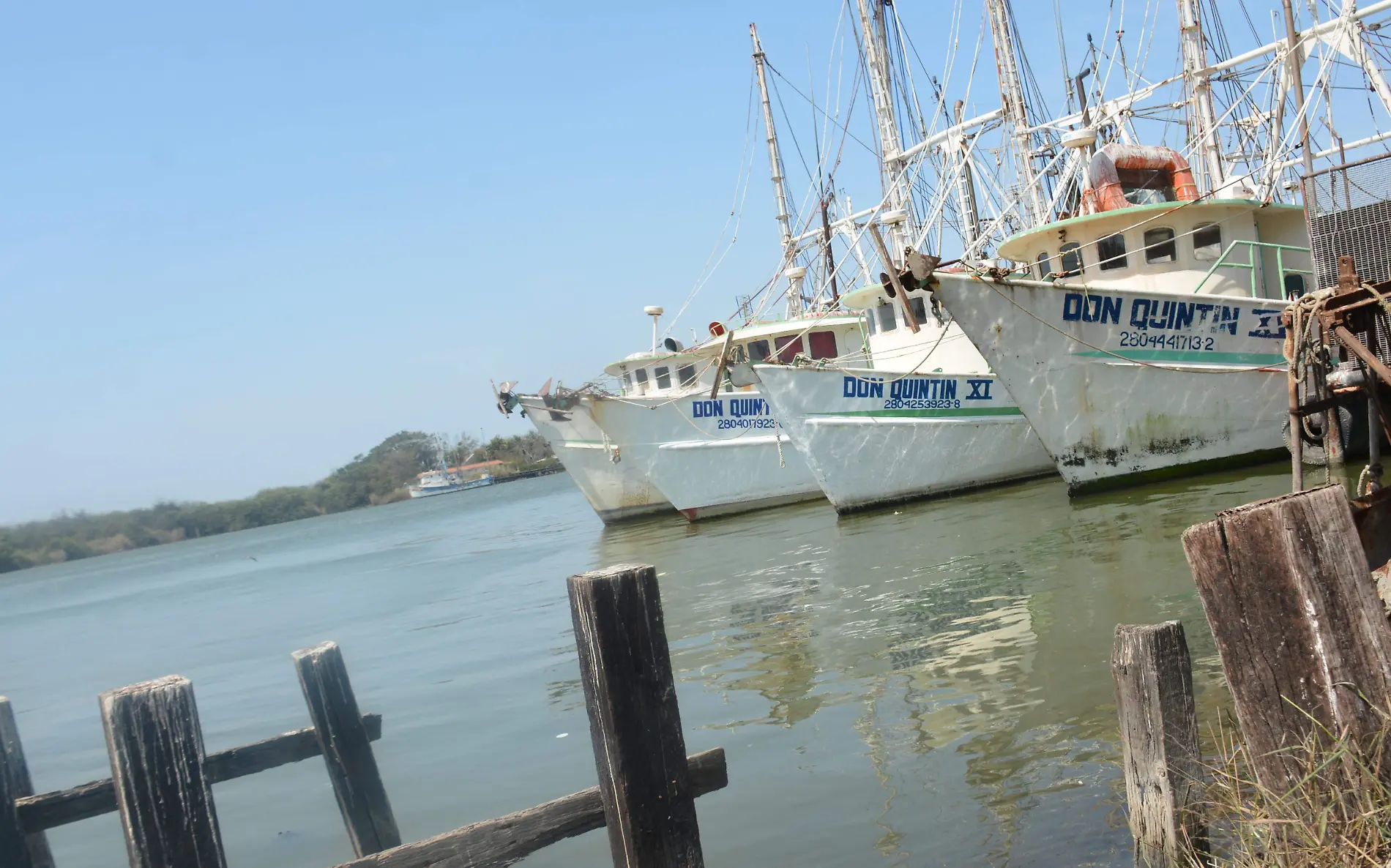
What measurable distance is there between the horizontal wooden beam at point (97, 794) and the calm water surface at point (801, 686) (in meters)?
1.44

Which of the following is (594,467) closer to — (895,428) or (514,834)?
(895,428)

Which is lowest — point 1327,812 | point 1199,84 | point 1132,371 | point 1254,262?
point 1327,812

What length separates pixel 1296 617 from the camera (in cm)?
288

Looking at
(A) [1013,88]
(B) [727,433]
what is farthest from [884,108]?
(B) [727,433]

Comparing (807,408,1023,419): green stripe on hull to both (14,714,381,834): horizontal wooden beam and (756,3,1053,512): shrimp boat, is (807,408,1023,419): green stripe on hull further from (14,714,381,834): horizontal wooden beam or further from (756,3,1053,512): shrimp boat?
(14,714,381,834): horizontal wooden beam

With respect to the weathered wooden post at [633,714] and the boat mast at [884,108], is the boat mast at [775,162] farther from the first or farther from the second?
the weathered wooden post at [633,714]

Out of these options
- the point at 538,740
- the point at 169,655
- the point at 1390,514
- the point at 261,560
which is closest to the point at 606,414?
the point at 169,655

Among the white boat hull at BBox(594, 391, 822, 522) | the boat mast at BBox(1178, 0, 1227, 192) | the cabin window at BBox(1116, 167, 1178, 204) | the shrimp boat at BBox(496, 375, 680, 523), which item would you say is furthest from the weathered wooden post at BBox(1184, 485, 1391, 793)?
the shrimp boat at BBox(496, 375, 680, 523)

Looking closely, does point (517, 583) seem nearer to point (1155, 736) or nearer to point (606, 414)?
point (606, 414)

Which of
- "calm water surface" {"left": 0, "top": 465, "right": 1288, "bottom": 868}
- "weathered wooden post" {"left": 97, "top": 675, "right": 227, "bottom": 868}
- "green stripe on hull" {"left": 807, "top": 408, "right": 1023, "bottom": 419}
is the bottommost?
"calm water surface" {"left": 0, "top": 465, "right": 1288, "bottom": 868}

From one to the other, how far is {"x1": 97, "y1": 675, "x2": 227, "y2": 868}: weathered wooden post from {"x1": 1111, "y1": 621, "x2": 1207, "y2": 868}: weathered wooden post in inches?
106

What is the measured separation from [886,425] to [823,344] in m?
4.73

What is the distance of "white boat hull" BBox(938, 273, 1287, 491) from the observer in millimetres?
12984

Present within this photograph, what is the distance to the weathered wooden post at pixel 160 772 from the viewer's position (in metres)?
2.96
